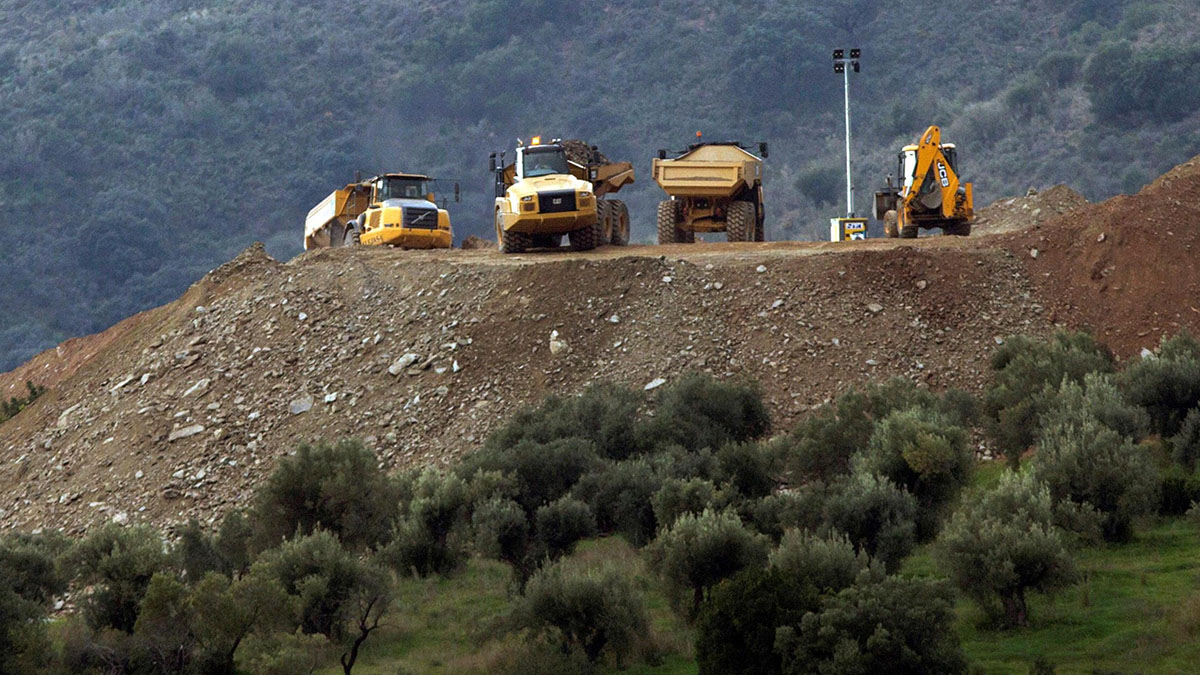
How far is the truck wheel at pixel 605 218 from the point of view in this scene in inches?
1344

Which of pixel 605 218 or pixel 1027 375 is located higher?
pixel 605 218

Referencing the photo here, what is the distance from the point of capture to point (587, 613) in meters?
15.9

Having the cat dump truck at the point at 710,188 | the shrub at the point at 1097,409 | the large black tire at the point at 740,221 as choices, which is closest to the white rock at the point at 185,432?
the cat dump truck at the point at 710,188

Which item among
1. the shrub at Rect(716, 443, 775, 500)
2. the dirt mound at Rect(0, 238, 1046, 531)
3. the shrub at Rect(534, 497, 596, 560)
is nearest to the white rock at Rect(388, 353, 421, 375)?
the dirt mound at Rect(0, 238, 1046, 531)

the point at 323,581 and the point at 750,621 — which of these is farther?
the point at 323,581

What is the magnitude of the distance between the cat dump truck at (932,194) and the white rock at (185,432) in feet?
52.5

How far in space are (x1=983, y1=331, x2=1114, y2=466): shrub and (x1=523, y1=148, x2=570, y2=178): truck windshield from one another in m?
11.7

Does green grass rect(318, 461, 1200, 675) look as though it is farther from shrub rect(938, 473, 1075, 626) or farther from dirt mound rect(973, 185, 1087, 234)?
dirt mound rect(973, 185, 1087, 234)

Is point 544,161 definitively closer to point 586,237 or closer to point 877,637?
point 586,237

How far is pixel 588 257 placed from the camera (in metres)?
31.3

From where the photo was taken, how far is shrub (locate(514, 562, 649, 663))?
1577 centimetres

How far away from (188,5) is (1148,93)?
62.1 meters

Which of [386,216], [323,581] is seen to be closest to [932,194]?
[386,216]

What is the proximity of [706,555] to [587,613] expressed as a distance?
5.42ft
